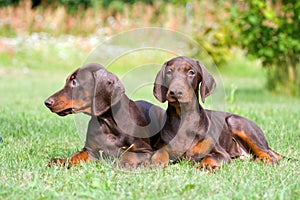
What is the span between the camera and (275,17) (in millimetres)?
10867

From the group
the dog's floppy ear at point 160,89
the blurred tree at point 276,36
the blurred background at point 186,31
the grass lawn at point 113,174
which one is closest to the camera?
the grass lawn at point 113,174

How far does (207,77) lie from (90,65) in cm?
99

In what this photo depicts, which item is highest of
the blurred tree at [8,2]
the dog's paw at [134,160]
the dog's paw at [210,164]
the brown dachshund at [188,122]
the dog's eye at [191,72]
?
the blurred tree at [8,2]

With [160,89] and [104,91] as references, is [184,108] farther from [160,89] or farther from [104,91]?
[104,91]

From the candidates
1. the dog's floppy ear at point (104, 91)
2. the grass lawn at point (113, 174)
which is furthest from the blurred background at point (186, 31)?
the dog's floppy ear at point (104, 91)

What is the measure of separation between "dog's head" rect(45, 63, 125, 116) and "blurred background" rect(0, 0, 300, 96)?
21.8 ft

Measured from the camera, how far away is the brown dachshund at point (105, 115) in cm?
451

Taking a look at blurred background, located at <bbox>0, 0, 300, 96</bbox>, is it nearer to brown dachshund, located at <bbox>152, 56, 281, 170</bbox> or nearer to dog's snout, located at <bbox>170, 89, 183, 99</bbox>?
brown dachshund, located at <bbox>152, 56, 281, 170</bbox>

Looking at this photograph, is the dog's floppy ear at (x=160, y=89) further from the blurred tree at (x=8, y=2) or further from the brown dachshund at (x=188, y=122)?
the blurred tree at (x=8, y=2)

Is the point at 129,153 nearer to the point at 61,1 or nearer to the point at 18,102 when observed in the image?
the point at 18,102

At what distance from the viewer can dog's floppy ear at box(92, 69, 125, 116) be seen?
14.9 ft

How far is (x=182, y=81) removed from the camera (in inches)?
177

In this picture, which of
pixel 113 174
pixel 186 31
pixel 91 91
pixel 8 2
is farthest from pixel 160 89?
pixel 8 2

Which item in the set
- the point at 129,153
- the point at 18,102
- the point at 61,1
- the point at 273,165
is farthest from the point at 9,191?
the point at 61,1
